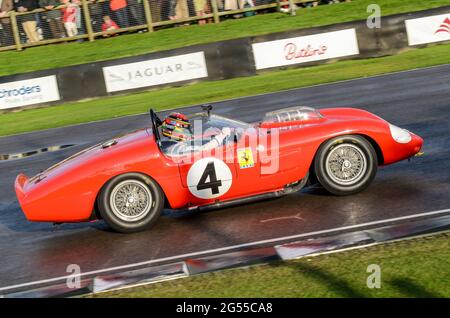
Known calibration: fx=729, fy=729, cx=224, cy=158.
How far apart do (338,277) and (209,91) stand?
15.5 m

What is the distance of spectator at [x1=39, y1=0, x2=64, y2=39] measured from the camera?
27.6 metres

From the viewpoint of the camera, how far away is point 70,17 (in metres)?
28.4

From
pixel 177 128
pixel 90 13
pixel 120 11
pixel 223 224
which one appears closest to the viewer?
pixel 223 224

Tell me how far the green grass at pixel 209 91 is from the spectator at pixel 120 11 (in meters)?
A: 6.10

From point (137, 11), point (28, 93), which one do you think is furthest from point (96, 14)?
point (28, 93)

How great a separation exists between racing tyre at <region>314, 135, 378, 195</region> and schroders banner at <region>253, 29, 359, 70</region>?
13735 mm

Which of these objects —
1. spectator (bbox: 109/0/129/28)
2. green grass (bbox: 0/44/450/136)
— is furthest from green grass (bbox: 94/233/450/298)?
spectator (bbox: 109/0/129/28)

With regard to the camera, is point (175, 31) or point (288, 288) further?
point (175, 31)

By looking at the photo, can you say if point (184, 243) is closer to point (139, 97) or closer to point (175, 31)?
point (139, 97)

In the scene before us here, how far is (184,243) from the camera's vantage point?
802 cm

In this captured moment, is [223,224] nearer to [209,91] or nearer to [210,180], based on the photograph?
[210,180]

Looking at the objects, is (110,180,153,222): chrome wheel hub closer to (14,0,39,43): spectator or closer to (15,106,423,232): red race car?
(15,106,423,232): red race car
